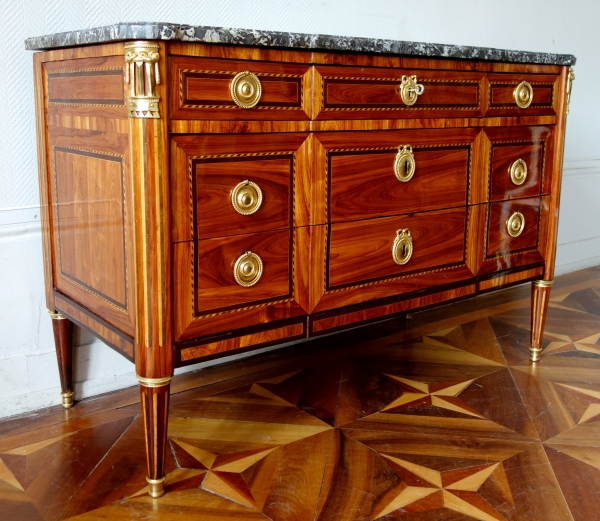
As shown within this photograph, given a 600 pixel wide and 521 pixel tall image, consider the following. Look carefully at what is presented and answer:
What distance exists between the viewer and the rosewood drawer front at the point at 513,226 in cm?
174

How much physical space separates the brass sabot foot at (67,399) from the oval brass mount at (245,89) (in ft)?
2.66

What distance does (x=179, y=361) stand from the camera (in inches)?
50.0

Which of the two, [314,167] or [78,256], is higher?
[314,167]

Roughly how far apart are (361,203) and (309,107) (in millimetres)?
227

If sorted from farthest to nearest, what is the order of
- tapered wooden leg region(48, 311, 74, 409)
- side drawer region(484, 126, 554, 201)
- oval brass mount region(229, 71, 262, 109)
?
side drawer region(484, 126, 554, 201), tapered wooden leg region(48, 311, 74, 409), oval brass mount region(229, 71, 262, 109)

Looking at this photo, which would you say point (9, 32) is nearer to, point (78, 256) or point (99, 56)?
point (99, 56)

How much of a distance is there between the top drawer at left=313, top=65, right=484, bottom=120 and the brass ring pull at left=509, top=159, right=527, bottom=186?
0.19 metres

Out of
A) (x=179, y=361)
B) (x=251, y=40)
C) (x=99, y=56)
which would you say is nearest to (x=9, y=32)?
(x=99, y=56)

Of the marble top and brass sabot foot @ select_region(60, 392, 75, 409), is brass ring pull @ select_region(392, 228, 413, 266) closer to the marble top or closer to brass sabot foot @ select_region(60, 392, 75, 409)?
the marble top

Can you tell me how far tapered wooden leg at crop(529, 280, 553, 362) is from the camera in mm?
1936

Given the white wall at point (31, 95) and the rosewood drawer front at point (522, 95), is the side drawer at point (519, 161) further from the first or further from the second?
the white wall at point (31, 95)

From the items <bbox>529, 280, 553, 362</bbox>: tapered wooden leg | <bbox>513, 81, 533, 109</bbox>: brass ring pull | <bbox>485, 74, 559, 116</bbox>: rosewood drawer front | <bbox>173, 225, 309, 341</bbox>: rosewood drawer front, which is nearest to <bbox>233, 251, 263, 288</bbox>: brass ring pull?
<bbox>173, 225, 309, 341</bbox>: rosewood drawer front

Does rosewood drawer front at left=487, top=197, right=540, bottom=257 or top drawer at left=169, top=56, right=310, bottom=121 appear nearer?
top drawer at left=169, top=56, right=310, bottom=121

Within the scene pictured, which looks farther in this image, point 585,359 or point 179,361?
point 585,359
